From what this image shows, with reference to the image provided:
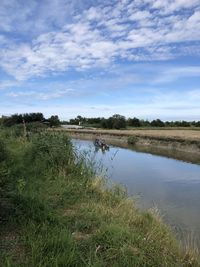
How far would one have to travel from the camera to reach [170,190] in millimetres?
17719

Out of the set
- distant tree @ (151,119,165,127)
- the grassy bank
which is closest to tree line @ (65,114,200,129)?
distant tree @ (151,119,165,127)

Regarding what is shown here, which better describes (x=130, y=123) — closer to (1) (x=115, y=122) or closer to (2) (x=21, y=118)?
(1) (x=115, y=122)

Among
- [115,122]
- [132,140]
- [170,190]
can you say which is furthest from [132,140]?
[115,122]

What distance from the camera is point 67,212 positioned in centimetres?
802

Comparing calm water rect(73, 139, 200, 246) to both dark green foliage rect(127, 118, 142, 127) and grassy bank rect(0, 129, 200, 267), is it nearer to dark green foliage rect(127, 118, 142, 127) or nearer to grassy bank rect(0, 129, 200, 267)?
grassy bank rect(0, 129, 200, 267)

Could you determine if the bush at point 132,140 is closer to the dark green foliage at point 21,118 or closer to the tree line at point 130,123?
the dark green foliage at point 21,118

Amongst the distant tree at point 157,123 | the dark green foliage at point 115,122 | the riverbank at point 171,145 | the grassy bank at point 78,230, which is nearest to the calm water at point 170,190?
the grassy bank at point 78,230

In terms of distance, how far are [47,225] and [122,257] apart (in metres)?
1.41

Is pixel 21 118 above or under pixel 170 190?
above

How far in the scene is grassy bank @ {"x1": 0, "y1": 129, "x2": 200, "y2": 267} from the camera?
557 cm

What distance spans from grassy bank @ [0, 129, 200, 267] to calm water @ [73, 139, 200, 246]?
6.64ft

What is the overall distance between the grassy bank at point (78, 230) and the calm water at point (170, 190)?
2.03 meters

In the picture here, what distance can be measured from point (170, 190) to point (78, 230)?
446 inches

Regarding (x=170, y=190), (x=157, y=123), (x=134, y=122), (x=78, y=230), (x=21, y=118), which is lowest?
(x=170, y=190)
